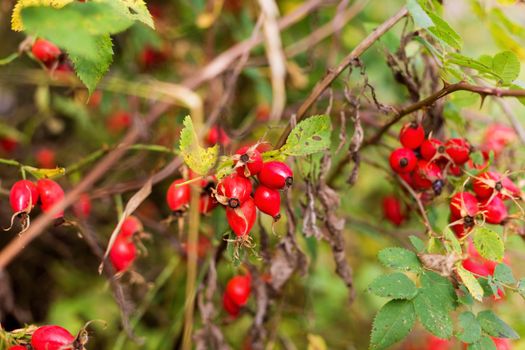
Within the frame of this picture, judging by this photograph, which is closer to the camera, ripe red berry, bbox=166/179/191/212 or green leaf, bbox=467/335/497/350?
green leaf, bbox=467/335/497/350

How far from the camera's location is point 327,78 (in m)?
1.13

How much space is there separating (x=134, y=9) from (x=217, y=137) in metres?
0.60

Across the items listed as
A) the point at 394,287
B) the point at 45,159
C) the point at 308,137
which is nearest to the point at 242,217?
the point at 308,137

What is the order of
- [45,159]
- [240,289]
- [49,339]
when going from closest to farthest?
1. [49,339]
2. [240,289]
3. [45,159]

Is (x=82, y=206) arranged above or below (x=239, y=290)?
above

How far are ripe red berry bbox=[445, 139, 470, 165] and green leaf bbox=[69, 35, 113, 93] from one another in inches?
26.9

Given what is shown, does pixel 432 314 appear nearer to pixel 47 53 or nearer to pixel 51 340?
pixel 51 340

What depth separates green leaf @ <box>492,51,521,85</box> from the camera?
98cm

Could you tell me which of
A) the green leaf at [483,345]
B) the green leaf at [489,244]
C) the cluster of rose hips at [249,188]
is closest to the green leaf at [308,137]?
the cluster of rose hips at [249,188]

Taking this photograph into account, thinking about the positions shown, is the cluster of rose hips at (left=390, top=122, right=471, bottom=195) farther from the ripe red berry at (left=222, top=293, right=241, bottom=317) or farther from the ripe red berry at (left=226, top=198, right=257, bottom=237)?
the ripe red berry at (left=222, top=293, right=241, bottom=317)

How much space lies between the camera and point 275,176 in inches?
37.8

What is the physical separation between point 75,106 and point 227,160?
4.17 ft

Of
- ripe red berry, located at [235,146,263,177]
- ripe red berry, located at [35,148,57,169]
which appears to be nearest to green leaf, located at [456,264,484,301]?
ripe red berry, located at [235,146,263,177]

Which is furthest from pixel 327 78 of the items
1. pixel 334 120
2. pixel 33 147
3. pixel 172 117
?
pixel 33 147
